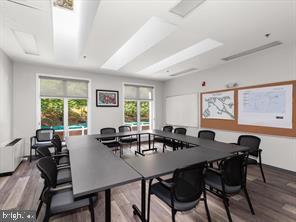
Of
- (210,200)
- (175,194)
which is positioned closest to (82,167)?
(175,194)

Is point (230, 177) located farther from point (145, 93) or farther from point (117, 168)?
point (145, 93)

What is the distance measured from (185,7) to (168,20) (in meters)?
0.33

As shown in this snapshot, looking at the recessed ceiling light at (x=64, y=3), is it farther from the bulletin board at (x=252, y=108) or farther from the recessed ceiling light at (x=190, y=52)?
the bulletin board at (x=252, y=108)

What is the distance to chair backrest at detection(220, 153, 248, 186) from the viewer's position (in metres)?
1.81

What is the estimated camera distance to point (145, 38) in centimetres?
303

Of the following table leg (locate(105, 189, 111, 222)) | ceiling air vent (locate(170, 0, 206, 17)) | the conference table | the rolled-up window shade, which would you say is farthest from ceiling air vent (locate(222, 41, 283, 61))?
table leg (locate(105, 189, 111, 222))

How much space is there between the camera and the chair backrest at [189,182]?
1.52m

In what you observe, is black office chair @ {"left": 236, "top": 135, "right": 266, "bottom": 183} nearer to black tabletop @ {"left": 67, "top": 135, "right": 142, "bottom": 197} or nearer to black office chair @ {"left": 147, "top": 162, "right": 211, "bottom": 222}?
black office chair @ {"left": 147, "top": 162, "right": 211, "bottom": 222}

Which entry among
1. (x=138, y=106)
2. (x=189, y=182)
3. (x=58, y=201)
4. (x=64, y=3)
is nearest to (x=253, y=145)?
(x=189, y=182)

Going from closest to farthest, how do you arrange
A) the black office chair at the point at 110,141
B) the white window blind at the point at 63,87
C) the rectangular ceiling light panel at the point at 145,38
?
1. the rectangular ceiling light panel at the point at 145,38
2. the black office chair at the point at 110,141
3. the white window blind at the point at 63,87

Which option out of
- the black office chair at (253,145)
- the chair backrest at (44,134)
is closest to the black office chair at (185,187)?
the black office chair at (253,145)

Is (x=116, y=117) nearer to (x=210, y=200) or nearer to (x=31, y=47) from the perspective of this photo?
(x=31, y=47)

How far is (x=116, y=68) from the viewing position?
507 cm

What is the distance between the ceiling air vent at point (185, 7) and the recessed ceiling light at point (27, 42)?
2.78m
